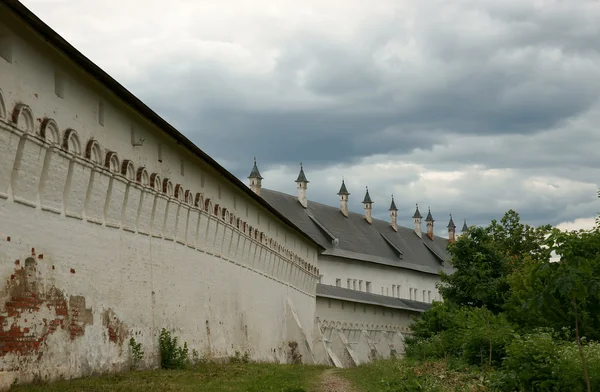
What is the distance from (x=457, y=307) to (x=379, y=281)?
1170 inches

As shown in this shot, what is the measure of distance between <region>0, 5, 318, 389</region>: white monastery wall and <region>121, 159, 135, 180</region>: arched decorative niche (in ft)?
0.18

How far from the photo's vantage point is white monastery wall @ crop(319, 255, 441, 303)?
217ft

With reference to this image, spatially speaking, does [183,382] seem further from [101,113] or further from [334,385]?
[101,113]

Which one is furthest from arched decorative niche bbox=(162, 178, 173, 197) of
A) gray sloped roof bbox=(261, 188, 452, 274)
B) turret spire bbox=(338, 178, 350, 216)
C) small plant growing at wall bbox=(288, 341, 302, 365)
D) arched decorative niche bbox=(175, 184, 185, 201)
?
turret spire bbox=(338, 178, 350, 216)

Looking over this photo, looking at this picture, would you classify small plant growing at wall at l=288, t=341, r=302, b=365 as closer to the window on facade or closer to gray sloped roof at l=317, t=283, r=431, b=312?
gray sloped roof at l=317, t=283, r=431, b=312

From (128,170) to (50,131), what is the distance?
456cm

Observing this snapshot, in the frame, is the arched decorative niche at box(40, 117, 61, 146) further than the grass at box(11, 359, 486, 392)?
Yes

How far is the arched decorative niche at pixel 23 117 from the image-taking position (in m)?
15.2

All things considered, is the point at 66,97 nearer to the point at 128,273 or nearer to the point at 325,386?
the point at 128,273

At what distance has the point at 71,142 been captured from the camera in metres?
17.7

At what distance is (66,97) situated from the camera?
17.5 meters

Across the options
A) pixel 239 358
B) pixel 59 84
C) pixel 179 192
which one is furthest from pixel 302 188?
pixel 59 84

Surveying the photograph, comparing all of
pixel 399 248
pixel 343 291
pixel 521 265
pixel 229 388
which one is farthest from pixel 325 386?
pixel 399 248

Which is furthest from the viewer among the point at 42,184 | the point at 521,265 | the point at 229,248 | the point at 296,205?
the point at 296,205
